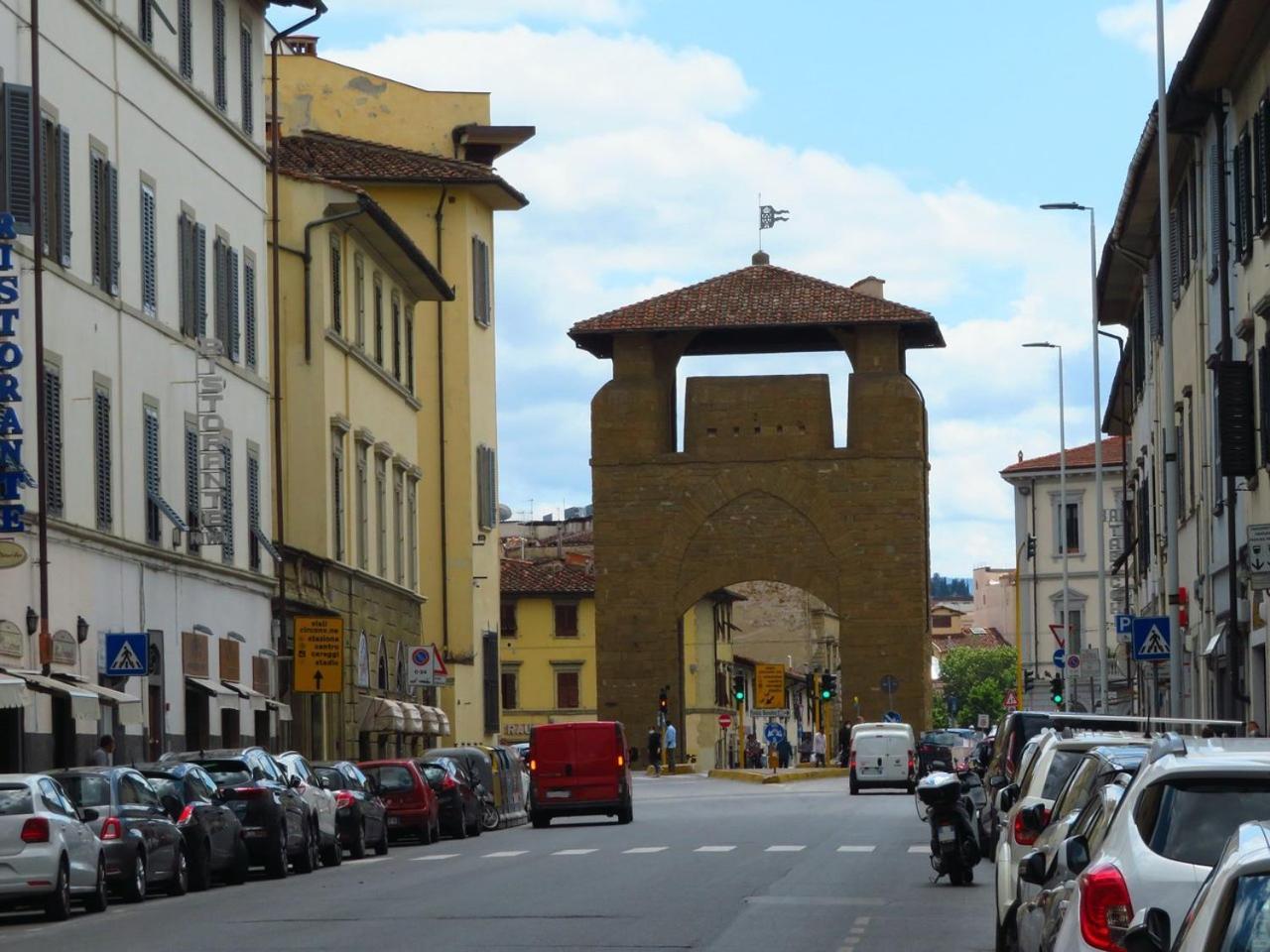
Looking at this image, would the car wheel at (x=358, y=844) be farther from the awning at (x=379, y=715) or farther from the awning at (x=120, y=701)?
the awning at (x=379, y=715)

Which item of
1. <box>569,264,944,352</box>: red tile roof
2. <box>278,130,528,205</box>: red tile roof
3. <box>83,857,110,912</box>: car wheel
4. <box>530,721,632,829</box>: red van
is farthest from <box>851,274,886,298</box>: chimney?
<box>83,857,110,912</box>: car wheel

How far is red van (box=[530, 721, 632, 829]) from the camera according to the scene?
146 feet

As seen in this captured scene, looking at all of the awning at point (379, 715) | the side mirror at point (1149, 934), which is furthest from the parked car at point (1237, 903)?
the awning at point (379, 715)

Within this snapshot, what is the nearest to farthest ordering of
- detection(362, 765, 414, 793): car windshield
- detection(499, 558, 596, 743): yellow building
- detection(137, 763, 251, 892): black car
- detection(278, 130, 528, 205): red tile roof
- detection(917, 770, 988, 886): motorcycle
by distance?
detection(917, 770, 988, 886): motorcycle → detection(137, 763, 251, 892): black car → detection(362, 765, 414, 793): car windshield → detection(278, 130, 528, 205): red tile roof → detection(499, 558, 596, 743): yellow building

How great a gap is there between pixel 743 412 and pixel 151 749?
47.9 metres

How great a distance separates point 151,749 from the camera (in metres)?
38.2

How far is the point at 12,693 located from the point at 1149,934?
2188 centimetres

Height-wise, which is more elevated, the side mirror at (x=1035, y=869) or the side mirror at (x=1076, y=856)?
the side mirror at (x=1076, y=856)

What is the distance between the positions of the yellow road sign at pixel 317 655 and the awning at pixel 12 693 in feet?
47.4

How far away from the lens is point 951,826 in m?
25.1

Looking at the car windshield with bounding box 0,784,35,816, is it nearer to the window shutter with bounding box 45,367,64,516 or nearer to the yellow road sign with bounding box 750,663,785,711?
the window shutter with bounding box 45,367,64,516

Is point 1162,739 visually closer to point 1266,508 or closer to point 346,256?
point 1266,508

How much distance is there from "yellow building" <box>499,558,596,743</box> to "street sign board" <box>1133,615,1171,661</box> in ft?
270

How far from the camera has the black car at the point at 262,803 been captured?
28672 mm
